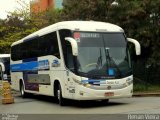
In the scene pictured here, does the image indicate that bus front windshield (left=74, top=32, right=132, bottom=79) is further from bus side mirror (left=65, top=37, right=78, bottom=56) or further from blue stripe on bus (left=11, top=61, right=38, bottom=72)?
blue stripe on bus (left=11, top=61, right=38, bottom=72)

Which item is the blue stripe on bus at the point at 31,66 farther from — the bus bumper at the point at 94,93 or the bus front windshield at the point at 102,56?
the bus bumper at the point at 94,93

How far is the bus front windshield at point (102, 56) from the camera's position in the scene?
1830cm

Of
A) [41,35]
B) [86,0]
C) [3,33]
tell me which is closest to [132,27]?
[86,0]

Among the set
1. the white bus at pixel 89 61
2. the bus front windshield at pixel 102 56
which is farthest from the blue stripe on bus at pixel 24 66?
the bus front windshield at pixel 102 56

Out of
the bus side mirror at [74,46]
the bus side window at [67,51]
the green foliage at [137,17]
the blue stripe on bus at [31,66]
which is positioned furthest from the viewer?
the green foliage at [137,17]

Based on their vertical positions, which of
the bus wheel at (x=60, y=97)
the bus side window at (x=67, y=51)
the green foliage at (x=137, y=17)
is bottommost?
the bus wheel at (x=60, y=97)

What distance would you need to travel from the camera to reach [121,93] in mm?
18500

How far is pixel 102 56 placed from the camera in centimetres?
1859

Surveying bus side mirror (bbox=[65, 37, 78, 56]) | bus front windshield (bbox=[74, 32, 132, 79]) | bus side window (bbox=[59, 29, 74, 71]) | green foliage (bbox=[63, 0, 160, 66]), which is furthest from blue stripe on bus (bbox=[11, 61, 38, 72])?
bus side mirror (bbox=[65, 37, 78, 56])

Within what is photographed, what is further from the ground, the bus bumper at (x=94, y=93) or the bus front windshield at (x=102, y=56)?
the bus front windshield at (x=102, y=56)

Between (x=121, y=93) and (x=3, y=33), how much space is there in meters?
41.0

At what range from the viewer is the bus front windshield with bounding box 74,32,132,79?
1830 cm

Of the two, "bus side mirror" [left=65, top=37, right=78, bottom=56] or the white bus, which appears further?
the white bus

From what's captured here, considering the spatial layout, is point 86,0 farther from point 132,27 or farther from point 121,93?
point 121,93
